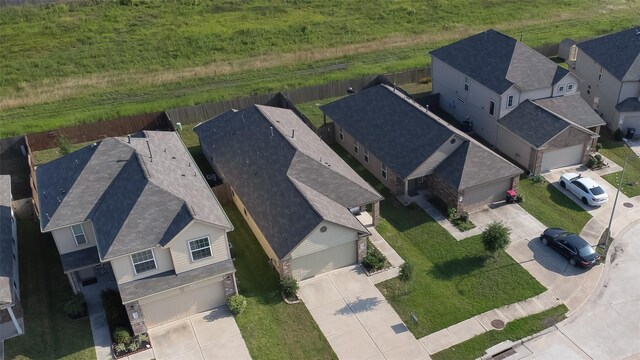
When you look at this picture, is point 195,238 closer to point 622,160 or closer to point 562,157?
point 562,157

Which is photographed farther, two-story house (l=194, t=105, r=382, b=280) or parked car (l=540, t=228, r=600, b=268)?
parked car (l=540, t=228, r=600, b=268)

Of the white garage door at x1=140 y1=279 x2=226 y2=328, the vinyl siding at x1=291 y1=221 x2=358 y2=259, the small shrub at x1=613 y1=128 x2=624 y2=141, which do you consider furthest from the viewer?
the small shrub at x1=613 y1=128 x2=624 y2=141

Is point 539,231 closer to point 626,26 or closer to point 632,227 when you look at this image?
point 632,227

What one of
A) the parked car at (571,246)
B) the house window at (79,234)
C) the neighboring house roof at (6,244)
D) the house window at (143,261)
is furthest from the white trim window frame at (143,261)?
the parked car at (571,246)

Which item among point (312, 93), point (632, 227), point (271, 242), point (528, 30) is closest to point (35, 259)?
point (271, 242)

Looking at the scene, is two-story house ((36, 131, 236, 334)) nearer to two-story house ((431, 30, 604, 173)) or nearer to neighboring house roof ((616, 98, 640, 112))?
two-story house ((431, 30, 604, 173))

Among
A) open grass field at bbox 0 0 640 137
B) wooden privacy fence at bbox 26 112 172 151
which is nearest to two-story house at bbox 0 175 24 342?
wooden privacy fence at bbox 26 112 172 151
